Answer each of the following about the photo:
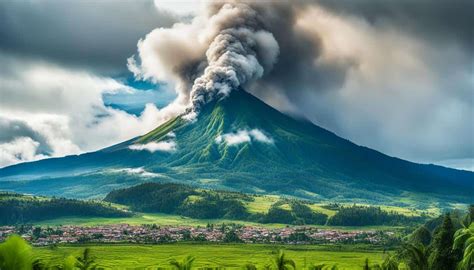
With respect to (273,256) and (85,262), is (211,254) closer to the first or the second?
(273,256)

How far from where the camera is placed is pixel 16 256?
32.5ft

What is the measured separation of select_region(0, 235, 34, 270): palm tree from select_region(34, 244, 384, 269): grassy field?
80132 millimetres

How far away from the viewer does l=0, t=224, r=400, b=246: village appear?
5276 inches

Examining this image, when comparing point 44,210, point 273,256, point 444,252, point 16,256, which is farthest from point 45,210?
point 16,256

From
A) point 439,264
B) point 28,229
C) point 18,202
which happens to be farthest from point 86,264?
point 18,202

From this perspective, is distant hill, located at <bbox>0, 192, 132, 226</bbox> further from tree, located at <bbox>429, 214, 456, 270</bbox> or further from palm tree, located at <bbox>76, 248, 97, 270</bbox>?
tree, located at <bbox>429, 214, 456, 270</bbox>

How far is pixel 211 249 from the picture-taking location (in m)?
119

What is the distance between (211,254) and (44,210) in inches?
3935

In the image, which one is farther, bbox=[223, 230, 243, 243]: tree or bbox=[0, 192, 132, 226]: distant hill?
bbox=[0, 192, 132, 226]: distant hill

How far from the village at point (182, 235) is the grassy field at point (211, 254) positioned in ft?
35.7

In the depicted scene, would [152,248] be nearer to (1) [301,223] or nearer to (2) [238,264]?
(2) [238,264]

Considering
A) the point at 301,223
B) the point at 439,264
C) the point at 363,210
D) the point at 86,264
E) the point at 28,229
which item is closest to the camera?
the point at 86,264

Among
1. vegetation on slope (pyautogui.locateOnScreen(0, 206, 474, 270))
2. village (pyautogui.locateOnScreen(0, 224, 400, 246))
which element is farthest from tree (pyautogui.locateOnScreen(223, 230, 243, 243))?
vegetation on slope (pyautogui.locateOnScreen(0, 206, 474, 270))

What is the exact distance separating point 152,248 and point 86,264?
254 feet
